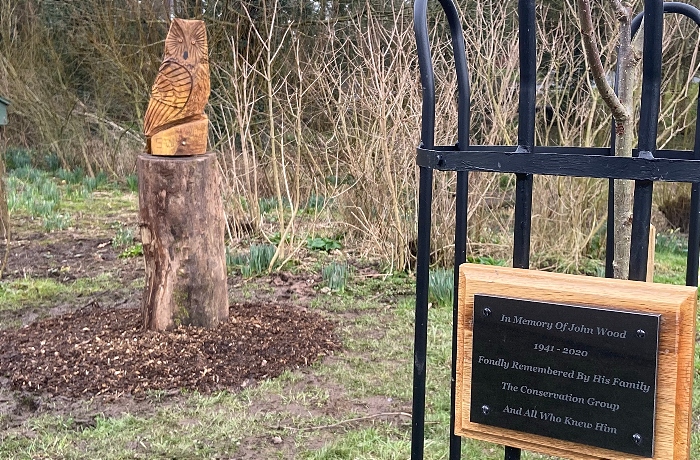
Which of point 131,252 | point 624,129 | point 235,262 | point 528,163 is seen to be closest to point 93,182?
point 131,252

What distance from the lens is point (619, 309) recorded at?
4.16 feet

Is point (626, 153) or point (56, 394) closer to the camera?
point (626, 153)

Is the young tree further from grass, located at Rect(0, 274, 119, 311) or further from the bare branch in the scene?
grass, located at Rect(0, 274, 119, 311)

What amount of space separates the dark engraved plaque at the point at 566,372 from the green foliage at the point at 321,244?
5.02 m

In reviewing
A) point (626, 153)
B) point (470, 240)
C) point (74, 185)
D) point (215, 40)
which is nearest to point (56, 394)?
point (626, 153)

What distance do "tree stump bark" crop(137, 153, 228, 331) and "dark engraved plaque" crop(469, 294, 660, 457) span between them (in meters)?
2.60

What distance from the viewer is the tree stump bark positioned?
3.71 metres

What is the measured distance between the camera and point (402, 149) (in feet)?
17.8

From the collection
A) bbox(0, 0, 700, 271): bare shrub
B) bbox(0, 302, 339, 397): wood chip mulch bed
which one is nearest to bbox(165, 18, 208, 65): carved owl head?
bbox(0, 0, 700, 271): bare shrub

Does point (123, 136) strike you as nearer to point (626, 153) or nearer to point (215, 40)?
point (215, 40)

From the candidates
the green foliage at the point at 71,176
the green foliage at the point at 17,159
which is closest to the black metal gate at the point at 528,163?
the green foliage at the point at 71,176

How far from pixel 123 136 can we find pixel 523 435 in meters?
10.7

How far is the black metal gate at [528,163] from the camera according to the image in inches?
50.2

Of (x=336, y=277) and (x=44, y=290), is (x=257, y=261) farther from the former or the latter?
(x=44, y=290)
